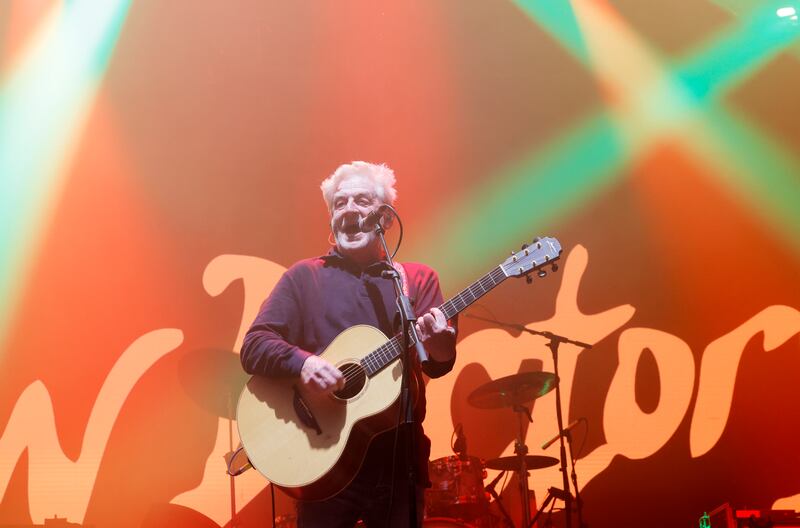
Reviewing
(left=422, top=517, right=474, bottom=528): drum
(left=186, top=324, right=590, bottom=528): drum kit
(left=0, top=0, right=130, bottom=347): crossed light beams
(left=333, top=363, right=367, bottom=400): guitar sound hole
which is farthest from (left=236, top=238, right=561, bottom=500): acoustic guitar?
(left=0, top=0, right=130, bottom=347): crossed light beams

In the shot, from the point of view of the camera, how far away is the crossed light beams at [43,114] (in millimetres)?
5527

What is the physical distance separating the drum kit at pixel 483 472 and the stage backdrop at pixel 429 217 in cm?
45

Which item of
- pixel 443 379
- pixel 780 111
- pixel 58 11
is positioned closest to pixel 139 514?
pixel 443 379

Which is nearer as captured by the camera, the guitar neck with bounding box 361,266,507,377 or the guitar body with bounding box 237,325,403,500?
the guitar body with bounding box 237,325,403,500

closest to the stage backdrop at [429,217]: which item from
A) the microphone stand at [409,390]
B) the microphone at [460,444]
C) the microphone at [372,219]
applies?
the microphone at [460,444]

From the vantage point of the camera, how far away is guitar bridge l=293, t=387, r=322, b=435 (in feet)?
9.86

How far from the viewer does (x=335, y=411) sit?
118 inches

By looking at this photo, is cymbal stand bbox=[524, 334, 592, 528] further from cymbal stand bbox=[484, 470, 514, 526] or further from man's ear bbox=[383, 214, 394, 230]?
man's ear bbox=[383, 214, 394, 230]

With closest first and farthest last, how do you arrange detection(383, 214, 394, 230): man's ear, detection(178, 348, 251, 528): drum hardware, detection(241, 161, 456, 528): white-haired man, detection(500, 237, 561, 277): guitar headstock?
1. detection(241, 161, 456, 528): white-haired man
2. detection(500, 237, 561, 277): guitar headstock
3. detection(383, 214, 394, 230): man's ear
4. detection(178, 348, 251, 528): drum hardware

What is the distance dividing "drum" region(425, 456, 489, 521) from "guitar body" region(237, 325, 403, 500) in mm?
1803

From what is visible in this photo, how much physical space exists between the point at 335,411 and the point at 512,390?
2.13 m

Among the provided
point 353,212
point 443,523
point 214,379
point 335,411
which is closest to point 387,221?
point 353,212

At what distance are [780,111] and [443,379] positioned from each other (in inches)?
140

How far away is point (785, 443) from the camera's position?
208 inches
